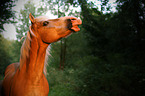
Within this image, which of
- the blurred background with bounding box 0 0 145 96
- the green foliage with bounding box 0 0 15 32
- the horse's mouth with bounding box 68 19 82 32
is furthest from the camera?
the green foliage with bounding box 0 0 15 32

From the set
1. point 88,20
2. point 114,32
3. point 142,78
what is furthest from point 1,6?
point 142,78

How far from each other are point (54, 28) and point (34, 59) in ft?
1.36

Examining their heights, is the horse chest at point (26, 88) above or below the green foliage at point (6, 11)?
below

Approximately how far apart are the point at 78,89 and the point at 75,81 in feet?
2.18

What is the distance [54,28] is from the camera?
102cm

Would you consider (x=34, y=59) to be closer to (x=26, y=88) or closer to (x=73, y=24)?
(x=26, y=88)

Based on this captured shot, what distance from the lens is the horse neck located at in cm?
103

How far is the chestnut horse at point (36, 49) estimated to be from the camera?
39.0 inches

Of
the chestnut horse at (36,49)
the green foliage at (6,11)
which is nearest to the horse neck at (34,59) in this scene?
the chestnut horse at (36,49)

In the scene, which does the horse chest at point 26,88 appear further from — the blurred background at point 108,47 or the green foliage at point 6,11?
the green foliage at point 6,11

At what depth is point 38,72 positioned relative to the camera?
1.07 m

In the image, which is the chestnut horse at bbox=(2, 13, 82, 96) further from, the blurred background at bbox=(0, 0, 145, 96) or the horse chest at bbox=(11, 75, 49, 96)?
the blurred background at bbox=(0, 0, 145, 96)

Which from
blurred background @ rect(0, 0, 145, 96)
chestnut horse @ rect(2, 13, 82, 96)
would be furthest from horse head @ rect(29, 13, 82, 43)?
blurred background @ rect(0, 0, 145, 96)

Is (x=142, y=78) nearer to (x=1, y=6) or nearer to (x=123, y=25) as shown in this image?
(x=123, y=25)
